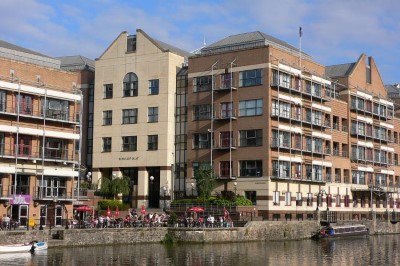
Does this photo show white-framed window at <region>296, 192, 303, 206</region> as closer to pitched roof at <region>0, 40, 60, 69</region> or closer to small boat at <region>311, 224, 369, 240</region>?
small boat at <region>311, 224, 369, 240</region>

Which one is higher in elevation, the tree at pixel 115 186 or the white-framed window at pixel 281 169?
the white-framed window at pixel 281 169

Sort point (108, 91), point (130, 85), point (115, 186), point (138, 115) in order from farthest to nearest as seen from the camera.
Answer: point (108, 91) → point (130, 85) → point (138, 115) → point (115, 186)

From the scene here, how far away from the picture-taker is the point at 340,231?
8438 cm

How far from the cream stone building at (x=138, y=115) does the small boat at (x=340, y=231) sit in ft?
72.5

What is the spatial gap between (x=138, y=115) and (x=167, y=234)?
31868 mm

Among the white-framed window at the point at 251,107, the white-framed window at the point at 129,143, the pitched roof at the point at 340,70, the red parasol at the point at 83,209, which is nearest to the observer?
the red parasol at the point at 83,209

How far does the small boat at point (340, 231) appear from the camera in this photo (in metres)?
81.4

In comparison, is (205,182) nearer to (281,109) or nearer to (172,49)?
(281,109)

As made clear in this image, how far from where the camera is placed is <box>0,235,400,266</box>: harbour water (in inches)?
1961

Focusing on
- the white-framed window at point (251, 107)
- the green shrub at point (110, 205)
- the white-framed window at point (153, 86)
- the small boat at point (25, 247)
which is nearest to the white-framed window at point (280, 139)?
the white-framed window at point (251, 107)

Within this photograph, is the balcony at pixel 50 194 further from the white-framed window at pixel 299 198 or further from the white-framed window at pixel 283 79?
the white-framed window at pixel 299 198

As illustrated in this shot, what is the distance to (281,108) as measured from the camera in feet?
295

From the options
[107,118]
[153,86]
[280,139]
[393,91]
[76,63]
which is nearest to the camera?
[280,139]

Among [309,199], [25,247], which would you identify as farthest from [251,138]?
[25,247]
